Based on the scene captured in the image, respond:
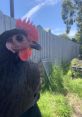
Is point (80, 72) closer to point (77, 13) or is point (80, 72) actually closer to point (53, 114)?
point (53, 114)

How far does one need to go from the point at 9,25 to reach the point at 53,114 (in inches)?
62.5

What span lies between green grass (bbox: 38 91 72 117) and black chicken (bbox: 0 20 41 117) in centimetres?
244

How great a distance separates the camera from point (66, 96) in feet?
22.4

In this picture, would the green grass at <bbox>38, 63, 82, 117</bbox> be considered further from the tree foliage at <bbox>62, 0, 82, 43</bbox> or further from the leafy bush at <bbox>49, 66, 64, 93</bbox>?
the tree foliage at <bbox>62, 0, 82, 43</bbox>

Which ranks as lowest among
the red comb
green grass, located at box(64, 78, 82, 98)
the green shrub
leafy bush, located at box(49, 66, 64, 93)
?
the green shrub

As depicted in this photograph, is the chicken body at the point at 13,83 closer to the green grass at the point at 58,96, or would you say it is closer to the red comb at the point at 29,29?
the red comb at the point at 29,29

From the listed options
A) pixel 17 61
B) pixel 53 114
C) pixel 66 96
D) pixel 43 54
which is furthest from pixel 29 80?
pixel 43 54

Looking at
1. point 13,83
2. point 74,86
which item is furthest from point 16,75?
point 74,86

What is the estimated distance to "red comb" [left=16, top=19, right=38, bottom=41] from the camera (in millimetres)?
2781

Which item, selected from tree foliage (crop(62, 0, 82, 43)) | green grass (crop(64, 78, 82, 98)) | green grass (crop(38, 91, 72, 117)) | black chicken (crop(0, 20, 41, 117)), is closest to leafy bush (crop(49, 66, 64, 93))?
green grass (crop(64, 78, 82, 98))

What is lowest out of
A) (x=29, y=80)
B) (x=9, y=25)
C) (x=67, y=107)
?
(x=67, y=107)

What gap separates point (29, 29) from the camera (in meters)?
2.87

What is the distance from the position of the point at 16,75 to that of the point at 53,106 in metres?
3.19

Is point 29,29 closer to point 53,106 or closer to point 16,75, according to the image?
point 16,75
